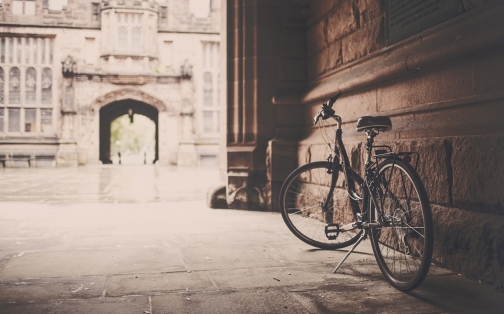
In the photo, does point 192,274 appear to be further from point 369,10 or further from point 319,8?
point 319,8

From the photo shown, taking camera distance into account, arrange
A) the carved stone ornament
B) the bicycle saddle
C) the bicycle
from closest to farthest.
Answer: the bicycle, the bicycle saddle, the carved stone ornament

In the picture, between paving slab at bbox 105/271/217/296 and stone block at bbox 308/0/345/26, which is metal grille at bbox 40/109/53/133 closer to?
stone block at bbox 308/0/345/26

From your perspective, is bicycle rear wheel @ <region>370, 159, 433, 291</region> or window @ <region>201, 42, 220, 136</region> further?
window @ <region>201, 42, 220, 136</region>

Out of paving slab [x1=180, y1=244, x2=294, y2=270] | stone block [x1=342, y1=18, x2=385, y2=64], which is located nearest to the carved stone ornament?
stone block [x1=342, y1=18, x2=385, y2=64]

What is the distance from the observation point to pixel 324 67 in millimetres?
5816

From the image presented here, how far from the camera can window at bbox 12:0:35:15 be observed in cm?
2381

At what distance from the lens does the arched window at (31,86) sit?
2336 centimetres

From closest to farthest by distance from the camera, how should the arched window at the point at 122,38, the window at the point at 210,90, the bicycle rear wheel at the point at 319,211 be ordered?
the bicycle rear wheel at the point at 319,211, the arched window at the point at 122,38, the window at the point at 210,90

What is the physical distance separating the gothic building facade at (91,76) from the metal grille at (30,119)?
48 mm

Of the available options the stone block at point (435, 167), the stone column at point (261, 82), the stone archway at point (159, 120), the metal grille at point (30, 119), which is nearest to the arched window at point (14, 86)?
the metal grille at point (30, 119)

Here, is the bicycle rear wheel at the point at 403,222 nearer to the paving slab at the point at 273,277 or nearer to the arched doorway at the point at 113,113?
the paving slab at the point at 273,277

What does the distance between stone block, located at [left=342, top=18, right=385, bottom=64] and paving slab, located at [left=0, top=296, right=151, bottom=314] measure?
3153 millimetres

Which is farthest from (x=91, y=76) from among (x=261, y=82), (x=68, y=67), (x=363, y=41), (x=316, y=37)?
(x=363, y=41)

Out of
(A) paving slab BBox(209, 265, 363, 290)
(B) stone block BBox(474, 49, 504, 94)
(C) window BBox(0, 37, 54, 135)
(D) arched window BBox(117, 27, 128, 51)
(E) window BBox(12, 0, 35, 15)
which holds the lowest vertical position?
(A) paving slab BBox(209, 265, 363, 290)
